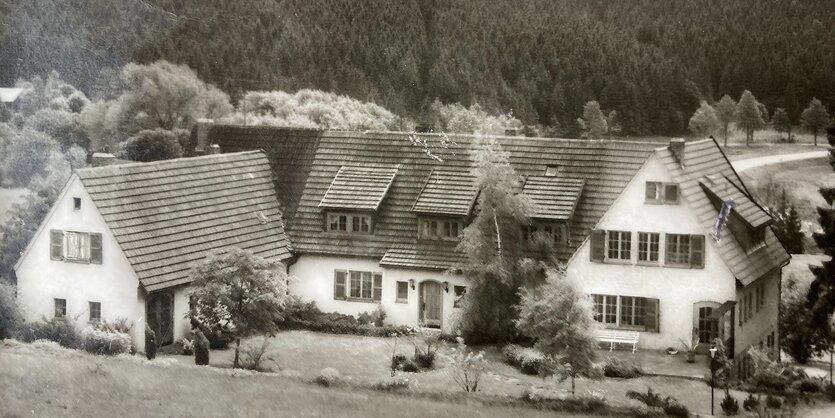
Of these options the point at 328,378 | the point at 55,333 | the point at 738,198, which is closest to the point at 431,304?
the point at 328,378

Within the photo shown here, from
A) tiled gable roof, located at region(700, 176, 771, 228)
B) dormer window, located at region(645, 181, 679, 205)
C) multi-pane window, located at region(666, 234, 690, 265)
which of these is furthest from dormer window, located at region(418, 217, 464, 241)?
tiled gable roof, located at region(700, 176, 771, 228)

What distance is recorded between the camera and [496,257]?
25.1 metres

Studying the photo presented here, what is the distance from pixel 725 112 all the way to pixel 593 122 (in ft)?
10.6

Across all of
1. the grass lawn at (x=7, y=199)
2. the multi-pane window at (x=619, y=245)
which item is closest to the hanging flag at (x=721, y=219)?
the multi-pane window at (x=619, y=245)

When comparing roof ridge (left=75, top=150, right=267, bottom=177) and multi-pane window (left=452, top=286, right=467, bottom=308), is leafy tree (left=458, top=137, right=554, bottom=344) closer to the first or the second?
multi-pane window (left=452, top=286, right=467, bottom=308)

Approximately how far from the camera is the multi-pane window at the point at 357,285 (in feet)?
88.5

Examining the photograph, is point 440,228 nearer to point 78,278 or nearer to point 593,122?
point 593,122

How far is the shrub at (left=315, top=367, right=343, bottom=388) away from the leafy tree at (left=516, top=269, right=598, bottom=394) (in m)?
3.34

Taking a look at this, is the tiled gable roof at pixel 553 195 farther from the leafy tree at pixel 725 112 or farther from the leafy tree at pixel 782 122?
the leafy tree at pixel 782 122

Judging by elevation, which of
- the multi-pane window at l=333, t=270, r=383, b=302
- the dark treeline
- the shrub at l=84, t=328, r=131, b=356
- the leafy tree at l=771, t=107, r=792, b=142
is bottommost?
the shrub at l=84, t=328, r=131, b=356

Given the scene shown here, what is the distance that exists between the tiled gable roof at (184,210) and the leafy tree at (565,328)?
6984 millimetres

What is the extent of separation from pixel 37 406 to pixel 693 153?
12437 mm

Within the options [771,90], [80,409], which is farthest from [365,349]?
[771,90]

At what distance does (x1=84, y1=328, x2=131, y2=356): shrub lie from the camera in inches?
907
